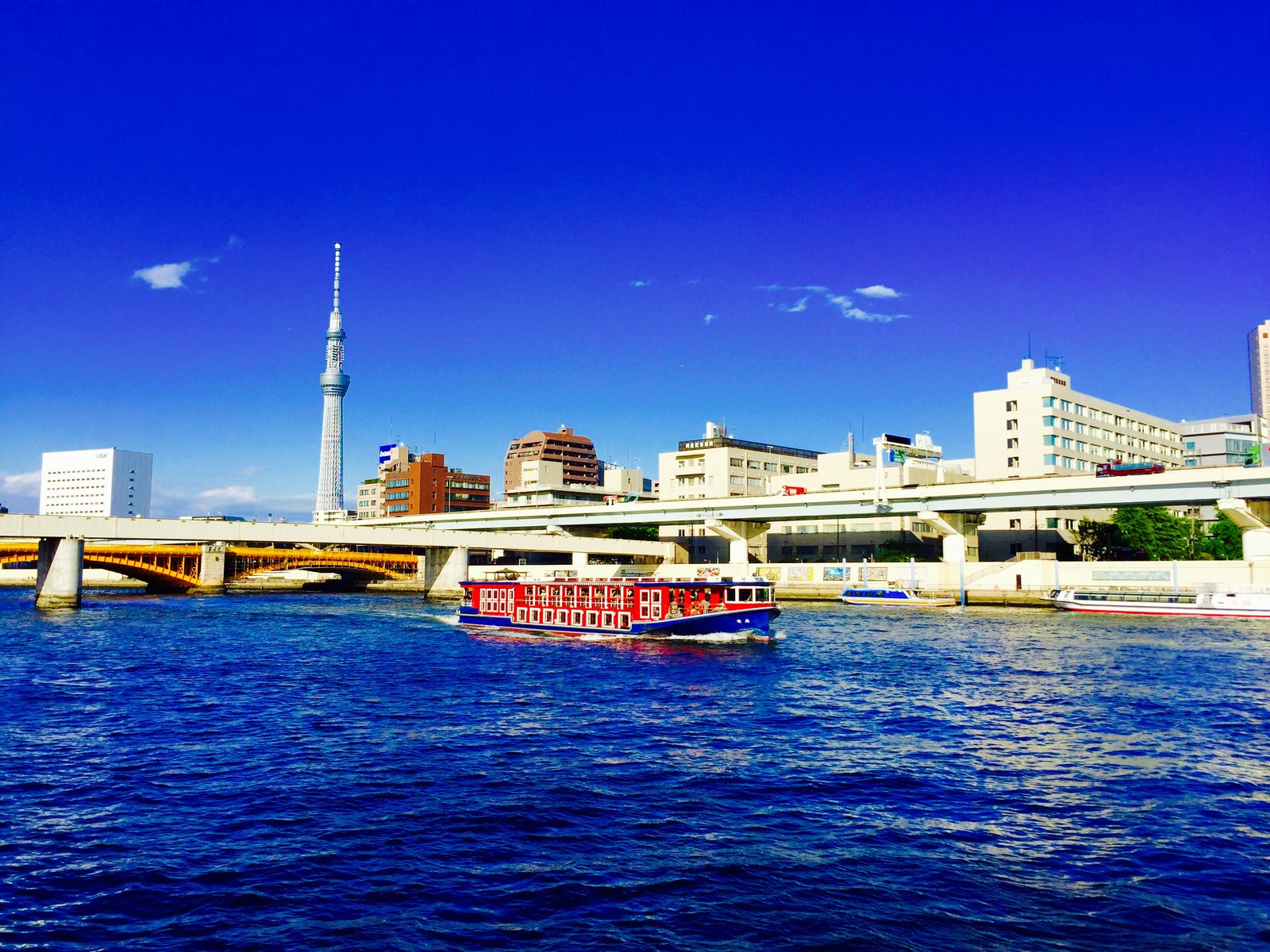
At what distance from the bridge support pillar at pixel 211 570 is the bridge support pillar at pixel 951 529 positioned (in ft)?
347

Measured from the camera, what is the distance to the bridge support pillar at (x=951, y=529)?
115188mm

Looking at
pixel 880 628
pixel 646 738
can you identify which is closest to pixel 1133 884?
pixel 646 738

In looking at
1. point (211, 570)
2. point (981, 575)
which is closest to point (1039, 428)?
point (981, 575)

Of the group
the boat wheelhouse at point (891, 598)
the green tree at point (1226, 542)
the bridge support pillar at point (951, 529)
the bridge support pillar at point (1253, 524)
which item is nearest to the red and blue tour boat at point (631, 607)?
the boat wheelhouse at point (891, 598)

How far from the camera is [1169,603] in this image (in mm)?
91312

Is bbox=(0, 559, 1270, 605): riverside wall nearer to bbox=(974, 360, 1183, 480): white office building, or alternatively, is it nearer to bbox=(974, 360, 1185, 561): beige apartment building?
bbox=(974, 360, 1185, 561): beige apartment building

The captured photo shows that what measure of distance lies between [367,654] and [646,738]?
3241 centimetres

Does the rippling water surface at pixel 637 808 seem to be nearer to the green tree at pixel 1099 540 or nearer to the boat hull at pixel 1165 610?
the boat hull at pixel 1165 610

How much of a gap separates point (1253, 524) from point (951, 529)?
102 feet

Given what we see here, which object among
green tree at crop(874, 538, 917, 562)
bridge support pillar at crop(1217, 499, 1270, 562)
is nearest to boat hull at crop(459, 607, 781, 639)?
bridge support pillar at crop(1217, 499, 1270, 562)

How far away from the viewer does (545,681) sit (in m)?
49.5

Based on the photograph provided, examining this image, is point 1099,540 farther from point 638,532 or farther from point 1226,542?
point 638,532

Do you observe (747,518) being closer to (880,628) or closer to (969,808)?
(880,628)

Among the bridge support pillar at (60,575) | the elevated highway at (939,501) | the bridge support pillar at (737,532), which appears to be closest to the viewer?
the bridge support pillar at (60,575)
